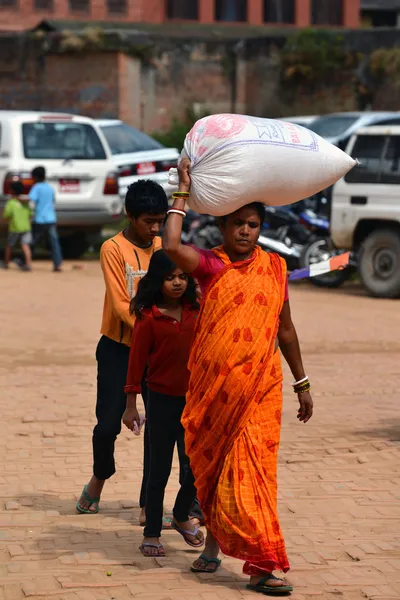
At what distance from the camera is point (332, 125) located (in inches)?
917

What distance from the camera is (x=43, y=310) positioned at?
48.3 feet

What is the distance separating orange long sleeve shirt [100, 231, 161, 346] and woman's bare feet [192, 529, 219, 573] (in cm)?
115

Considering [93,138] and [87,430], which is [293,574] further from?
[93,138]

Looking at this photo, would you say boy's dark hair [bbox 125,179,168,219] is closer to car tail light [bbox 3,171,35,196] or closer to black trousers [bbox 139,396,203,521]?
black trousers [bbox 139,396,203,521]

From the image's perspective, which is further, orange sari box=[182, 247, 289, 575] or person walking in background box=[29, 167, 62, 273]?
person walking in background box=[29, 167, 62, 273]

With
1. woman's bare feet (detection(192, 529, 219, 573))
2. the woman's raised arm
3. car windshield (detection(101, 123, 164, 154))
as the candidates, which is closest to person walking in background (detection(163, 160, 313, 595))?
the woman's raised arm

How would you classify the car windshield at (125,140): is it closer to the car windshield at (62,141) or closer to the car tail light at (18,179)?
the car windshield at (62,141)

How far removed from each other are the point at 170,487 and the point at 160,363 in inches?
63.8

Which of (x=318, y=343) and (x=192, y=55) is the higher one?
(x=192, y=55)

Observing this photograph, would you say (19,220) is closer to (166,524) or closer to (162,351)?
(166,524)

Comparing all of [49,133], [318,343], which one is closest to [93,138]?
[49,133]

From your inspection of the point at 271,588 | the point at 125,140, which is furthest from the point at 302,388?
the point at 125,140

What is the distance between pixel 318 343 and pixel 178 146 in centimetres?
1979

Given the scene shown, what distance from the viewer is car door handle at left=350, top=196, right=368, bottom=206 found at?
1612cm
